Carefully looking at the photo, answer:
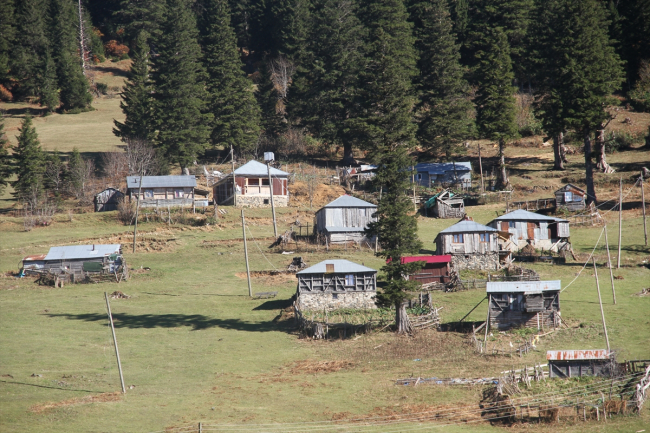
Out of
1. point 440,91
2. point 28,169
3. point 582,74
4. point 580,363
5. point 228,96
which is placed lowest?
point 580,363

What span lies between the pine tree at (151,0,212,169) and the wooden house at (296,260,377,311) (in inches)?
1631

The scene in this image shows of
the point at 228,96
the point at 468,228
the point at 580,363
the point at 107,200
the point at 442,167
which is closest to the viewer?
the point at 580,363

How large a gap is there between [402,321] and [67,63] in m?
91.6

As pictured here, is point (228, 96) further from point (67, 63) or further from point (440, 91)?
point (67, 63)

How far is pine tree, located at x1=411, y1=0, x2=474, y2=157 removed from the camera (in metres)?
80.1

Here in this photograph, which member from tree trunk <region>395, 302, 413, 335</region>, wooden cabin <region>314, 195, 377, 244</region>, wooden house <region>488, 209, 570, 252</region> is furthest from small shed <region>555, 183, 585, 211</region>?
tree trunk <region>395, 302, 413, 335</region>

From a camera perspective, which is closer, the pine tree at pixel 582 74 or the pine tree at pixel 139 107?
the pine tree at pixel 582 74

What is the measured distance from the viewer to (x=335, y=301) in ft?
154

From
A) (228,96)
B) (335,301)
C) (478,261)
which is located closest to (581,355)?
(335,301)

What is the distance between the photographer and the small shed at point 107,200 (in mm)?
74438

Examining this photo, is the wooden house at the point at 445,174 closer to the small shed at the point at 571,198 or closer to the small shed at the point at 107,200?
the small shed at the point at 571,198

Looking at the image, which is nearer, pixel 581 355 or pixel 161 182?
pixel 581 355

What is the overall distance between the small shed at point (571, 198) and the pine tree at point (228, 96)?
134ft

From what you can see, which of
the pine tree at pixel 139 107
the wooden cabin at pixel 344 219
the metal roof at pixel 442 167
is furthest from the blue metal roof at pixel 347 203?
the pine tree at pixel 139 107
